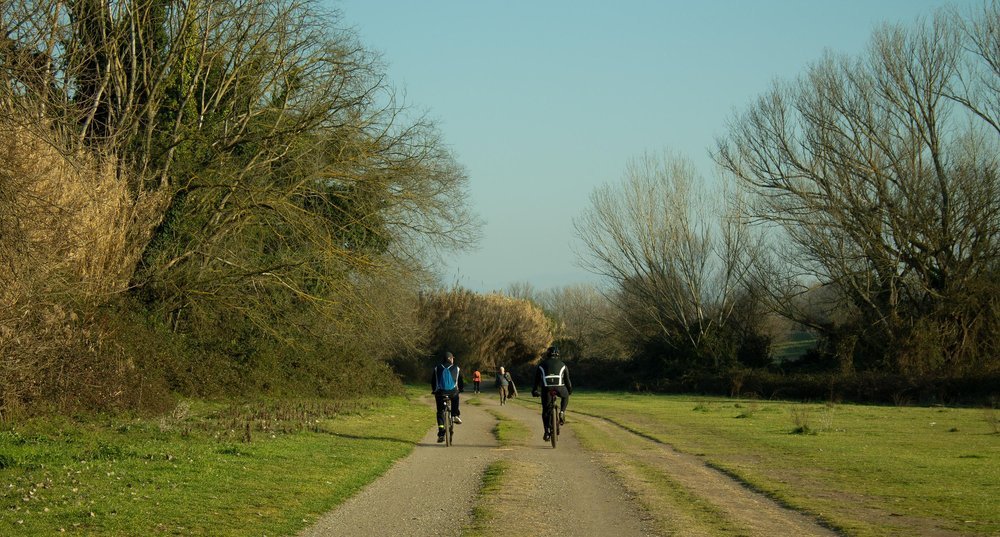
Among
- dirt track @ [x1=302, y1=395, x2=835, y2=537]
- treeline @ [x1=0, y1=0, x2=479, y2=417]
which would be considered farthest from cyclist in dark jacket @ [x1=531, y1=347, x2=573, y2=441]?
treeline @ [x1=0, y1=0, x2=479, y2=417]

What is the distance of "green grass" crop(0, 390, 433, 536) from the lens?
9.56 m

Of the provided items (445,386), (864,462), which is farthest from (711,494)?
(445,386)

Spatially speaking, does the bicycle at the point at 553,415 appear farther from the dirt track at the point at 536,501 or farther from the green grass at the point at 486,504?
the green grass at the point at 486,504

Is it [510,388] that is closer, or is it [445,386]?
[445,386]

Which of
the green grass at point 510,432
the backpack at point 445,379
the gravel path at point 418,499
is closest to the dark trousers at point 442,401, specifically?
the backpack at point 445,379

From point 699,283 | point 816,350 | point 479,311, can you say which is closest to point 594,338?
point 479,311

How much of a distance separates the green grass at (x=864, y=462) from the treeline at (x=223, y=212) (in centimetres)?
1189

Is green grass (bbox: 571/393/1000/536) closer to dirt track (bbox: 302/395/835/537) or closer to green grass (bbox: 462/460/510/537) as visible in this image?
dirt track (bbox: 302/395/835/537)

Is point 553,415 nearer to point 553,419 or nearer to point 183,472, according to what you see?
point 553,419

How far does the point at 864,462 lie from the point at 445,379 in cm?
788

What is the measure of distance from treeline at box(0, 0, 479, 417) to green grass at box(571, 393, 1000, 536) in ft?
39.0

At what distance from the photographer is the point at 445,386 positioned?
62.7 feet

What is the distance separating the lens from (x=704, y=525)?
31.9 feet

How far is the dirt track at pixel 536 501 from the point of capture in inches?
377
